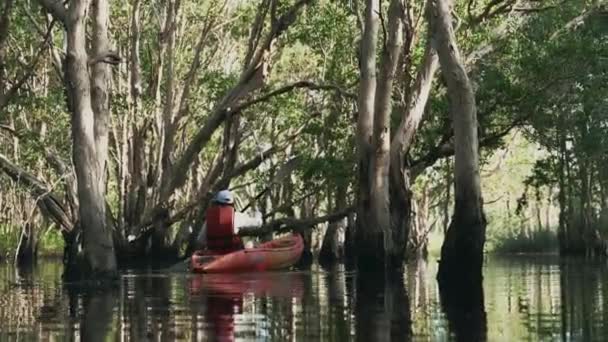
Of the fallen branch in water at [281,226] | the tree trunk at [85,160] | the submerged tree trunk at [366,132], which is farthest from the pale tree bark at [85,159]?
the fallen branch in water at [281,226]

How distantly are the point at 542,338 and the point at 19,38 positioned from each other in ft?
71.7

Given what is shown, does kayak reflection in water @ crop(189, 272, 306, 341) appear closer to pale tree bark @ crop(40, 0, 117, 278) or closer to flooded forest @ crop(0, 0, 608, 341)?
flooded forest @ crop(0, 0, 608, 341)

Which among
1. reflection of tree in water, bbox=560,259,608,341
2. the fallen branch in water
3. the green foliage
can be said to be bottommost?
A: reflection of tree in water, bbox=560,259,608,341

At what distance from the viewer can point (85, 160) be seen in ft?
62.2

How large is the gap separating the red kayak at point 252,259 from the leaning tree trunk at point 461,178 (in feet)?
23.8

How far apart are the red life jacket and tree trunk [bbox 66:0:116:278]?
651cm

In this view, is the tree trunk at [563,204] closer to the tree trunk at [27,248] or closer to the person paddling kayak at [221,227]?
the person paddling kayak at [221,227]

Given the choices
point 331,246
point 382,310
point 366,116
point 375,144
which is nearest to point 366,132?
point 366,116

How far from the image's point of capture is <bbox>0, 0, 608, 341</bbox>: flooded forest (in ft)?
46.7

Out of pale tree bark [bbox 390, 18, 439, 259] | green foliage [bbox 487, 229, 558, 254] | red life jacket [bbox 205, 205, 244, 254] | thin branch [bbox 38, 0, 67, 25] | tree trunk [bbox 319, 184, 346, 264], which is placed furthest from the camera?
green foliage [bbox 487, 229, 558, 254]

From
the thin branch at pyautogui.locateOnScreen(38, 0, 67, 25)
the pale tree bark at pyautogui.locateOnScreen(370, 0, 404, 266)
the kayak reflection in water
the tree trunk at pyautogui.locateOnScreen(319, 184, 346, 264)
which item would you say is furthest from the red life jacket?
the tree trunk at pyautogui.locateOnScreen(319, 184, 346, 264)

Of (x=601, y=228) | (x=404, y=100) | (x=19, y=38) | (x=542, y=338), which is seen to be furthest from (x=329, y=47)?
(x=542, y=338)

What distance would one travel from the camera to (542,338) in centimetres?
1062

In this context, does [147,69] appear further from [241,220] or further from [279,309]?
[279,309]
